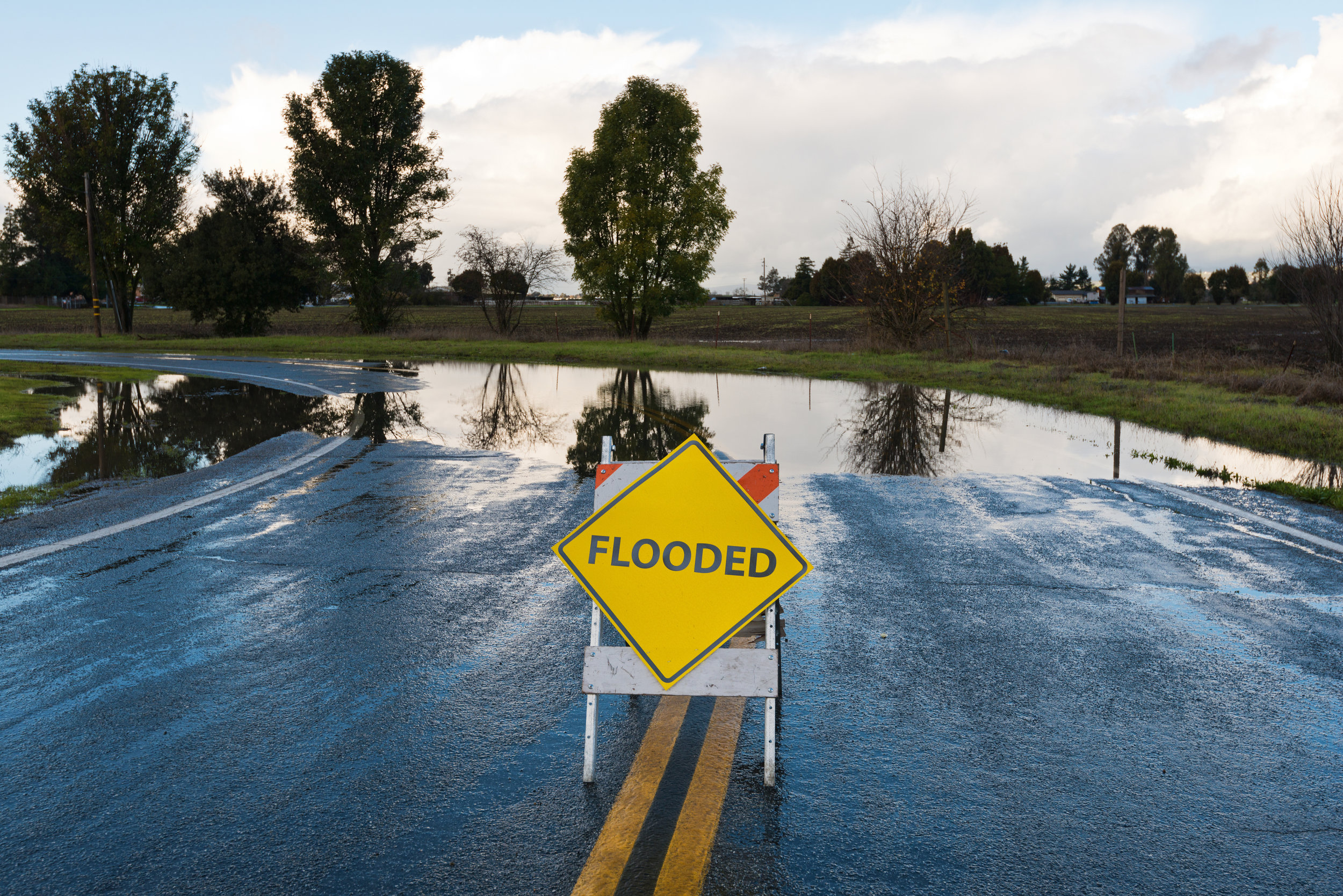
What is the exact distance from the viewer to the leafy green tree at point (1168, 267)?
570ft

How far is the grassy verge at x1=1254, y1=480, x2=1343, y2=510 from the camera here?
32.9 ft

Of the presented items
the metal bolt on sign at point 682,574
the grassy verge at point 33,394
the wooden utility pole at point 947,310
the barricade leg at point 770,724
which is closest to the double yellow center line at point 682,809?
the barricade leg at point 770,724

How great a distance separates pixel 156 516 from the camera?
9.02m

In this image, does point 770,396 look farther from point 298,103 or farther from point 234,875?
point 298,103

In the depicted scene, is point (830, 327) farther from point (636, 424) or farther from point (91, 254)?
point (636, 424)

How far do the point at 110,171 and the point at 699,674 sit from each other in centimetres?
5402

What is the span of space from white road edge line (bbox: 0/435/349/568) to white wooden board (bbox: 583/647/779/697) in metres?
5.56

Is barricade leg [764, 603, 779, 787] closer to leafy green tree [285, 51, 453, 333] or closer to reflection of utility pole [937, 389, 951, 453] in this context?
reflection of utility pole [937, 389, 951, 453]

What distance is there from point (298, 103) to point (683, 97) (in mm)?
19609

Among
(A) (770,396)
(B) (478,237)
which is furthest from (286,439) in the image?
(B) (478,237)

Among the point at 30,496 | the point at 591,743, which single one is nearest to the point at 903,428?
the point at 30,496

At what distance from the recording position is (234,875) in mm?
3188

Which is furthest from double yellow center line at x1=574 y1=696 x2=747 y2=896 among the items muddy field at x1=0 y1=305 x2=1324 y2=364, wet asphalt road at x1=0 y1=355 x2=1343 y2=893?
muddy field at x1=0 y1=305 x2=1324 y2=364

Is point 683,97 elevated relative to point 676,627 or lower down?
elevated
